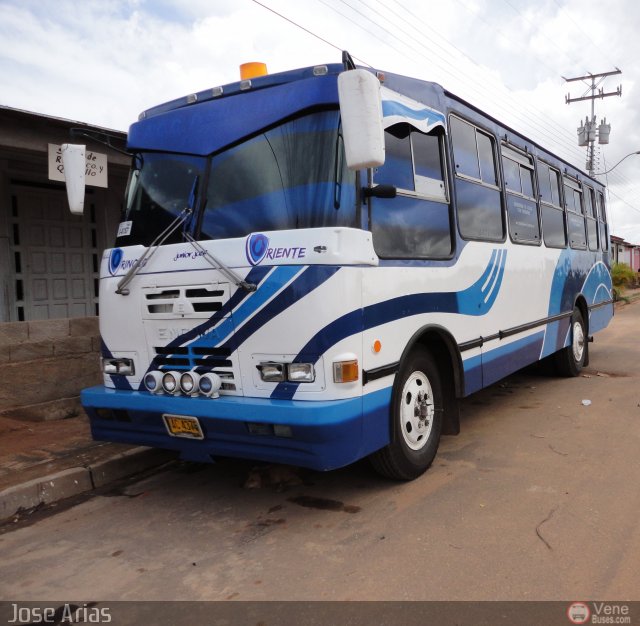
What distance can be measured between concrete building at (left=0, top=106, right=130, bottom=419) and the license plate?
10.3 ft

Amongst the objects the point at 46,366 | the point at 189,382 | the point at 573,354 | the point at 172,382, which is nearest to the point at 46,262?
the point at 46,366

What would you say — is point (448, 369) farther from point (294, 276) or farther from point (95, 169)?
point (95, 169)

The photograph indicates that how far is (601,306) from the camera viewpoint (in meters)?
9.85

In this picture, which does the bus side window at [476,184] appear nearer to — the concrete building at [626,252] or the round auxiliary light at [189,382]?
the round auxiliary light at [189,382]

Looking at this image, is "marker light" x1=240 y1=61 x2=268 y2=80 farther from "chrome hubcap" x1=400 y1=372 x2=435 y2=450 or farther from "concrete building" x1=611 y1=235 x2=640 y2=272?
"concrete building" x1=611 y1=235 x2=640 y2=272

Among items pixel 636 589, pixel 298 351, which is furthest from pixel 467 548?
pixel 298 351

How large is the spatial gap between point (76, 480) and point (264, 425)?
2.00 meters

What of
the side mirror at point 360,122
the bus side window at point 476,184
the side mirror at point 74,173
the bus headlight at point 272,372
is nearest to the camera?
the side mirror at point 360,122

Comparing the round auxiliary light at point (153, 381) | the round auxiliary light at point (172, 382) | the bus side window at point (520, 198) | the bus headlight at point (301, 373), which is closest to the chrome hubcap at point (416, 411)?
the bus headlight at point (301, 373)

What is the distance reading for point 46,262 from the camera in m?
8.27

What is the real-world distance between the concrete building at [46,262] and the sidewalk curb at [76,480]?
208 cm

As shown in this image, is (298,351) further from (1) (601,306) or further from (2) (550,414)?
(1) (601,306)

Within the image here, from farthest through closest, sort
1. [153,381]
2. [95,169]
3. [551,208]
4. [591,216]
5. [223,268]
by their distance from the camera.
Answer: [591,216], [551,208], [95,169], [153,381], [223,268]

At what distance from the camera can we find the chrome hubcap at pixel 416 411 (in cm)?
423
